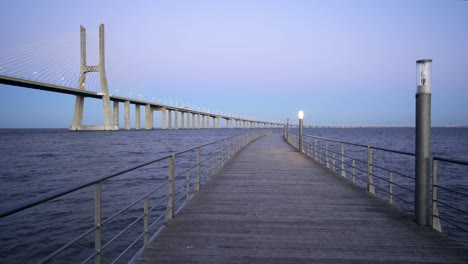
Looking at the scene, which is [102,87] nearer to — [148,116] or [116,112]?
[116,112]

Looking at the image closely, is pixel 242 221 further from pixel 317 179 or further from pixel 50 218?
pixel 50 218

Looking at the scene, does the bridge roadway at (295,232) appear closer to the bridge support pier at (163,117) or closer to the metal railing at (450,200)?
the metal railing at (450,200)

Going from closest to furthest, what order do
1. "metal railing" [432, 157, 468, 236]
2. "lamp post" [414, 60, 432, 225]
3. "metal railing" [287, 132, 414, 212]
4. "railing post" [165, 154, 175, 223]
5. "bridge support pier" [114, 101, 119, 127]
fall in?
"metal railing" [432, 157, 468, 236]
"lamp post" [414, 60, 432, 225]
"railing post" [165, 154, 175, 223]
"metal railing" [287, 132, 414, 212]
"bridge support pier" [114, 101, 119, 127]

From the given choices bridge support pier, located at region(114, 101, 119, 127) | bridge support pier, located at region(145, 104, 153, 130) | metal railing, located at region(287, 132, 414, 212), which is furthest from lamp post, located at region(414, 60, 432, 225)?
bridge support pier, located at region(145, 104, 153, 130)

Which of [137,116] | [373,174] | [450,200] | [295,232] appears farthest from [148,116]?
[295,232]

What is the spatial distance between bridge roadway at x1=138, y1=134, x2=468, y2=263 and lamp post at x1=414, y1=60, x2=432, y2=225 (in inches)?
8.7

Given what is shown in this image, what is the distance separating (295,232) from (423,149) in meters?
1.79

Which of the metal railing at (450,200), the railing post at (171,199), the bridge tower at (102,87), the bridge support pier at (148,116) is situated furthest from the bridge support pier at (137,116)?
the railing post at (171,199)

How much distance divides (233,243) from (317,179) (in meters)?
4.56

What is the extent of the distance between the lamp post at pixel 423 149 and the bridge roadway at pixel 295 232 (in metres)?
0.22

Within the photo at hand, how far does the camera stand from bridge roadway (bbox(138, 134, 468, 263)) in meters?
3.11

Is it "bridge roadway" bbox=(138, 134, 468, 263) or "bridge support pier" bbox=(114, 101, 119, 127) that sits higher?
"bridge support pier" bbox=(114, 101, 119, 127)

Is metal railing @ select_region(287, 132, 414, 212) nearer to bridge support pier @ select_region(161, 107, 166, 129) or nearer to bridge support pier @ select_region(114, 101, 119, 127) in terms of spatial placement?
bridge support pier @ select_region(114, 101, 119, 127)

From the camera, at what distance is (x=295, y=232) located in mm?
3771
